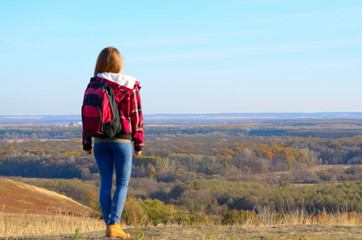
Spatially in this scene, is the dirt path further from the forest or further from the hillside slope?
the forest

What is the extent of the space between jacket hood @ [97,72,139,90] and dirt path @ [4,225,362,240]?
1.75 meters

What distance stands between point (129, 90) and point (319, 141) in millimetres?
129122

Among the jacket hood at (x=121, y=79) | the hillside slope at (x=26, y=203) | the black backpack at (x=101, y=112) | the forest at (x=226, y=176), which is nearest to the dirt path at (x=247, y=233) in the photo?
the black backpack at (x=101, y=112)

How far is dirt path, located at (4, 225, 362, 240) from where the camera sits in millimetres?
5496

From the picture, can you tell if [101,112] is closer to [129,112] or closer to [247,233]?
[129,112]

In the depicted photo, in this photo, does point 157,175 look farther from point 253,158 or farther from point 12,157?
point 12,157

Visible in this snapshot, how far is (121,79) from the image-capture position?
16.1 feet

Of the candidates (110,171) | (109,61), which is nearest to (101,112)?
(109,61)

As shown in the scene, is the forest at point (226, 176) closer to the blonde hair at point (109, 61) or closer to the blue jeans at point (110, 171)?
the blue jeans at point (110, 171)

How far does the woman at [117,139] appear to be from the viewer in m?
4.89

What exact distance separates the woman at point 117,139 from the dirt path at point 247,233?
48 centimetres

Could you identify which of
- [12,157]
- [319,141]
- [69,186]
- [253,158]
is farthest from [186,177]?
[319,141]

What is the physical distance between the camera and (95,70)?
508 cm

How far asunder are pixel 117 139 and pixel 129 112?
0.32 meters
